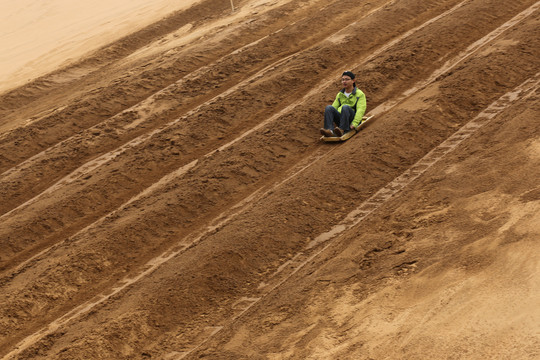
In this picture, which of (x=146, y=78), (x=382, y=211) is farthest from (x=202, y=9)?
(x=382, y=211)

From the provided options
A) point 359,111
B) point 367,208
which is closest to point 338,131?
point 359,111

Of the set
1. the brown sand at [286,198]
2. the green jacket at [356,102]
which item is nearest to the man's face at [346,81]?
the green jacket at [356,102]

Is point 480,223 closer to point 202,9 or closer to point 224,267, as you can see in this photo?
point 224,267

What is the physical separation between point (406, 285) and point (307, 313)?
100 centimetres

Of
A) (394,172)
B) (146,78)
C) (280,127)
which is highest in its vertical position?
(146,78)

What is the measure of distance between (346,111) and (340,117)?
17 cm

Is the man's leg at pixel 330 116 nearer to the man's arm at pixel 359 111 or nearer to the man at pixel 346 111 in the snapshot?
the man at pixel 346 111

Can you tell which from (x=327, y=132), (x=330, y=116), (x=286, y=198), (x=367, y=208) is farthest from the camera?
(x=330, y=116)

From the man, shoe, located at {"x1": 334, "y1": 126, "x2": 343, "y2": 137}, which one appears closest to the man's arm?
the man

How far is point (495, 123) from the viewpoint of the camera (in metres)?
9.73

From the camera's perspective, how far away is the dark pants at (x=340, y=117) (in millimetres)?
10680

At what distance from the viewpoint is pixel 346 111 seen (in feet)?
35.0

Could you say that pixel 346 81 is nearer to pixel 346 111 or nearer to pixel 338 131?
pixel 346 111

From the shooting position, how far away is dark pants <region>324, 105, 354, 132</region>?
35.0 ft
